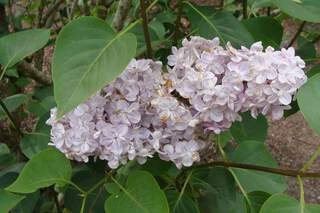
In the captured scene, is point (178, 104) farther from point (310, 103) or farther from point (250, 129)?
point (250, 129)

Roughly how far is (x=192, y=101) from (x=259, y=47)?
0.15 meters

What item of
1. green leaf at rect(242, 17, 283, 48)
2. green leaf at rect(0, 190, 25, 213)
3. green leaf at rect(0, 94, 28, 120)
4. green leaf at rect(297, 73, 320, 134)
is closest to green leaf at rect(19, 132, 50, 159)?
green leaf at rect(0, 94, 28, 120)

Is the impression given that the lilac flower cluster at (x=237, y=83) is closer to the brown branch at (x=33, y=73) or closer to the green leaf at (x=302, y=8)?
the green leaf at (x=302, y=8)

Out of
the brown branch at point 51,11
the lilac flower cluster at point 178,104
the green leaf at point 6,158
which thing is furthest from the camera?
the brown branch at point 51,11

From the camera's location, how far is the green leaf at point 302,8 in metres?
1.04

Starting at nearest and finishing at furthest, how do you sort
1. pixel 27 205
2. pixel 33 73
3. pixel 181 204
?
pixel 181 204, pixel 27 205, pixel 33 73

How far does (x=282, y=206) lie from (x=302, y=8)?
39cm

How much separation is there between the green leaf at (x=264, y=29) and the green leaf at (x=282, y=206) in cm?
48

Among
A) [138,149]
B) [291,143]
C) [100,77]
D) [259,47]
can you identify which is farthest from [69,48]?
[291,143]

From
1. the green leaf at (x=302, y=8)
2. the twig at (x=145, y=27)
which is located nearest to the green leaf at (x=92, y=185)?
the twig at (x=145, y=27)

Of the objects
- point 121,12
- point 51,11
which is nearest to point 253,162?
point 121,12

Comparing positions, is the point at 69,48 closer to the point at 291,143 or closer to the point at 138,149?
the point at 138,149

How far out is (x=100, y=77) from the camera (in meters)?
0.87

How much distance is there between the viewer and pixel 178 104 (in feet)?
3.19
